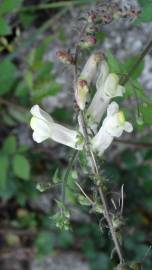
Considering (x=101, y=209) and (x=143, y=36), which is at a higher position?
(x=101, y=209)

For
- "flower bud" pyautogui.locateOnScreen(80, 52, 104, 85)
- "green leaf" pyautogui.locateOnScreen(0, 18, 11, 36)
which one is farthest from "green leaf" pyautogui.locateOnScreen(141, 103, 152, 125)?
"green leaf" pyautogui.locateOnScreen(0, 18, 11, 36)

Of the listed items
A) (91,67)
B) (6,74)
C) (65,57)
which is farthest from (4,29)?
(65,57)

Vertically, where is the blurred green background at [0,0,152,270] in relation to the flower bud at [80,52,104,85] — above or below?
below

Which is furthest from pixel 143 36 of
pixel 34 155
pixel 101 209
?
pixel 101 209

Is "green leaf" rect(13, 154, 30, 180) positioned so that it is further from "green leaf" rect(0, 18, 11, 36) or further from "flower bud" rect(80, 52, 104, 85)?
"flower bud" rect(80, 52, 104, 85)

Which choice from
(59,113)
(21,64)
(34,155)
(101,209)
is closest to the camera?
(101,209)

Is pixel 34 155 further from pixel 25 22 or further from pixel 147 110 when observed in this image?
pixel 147 110
